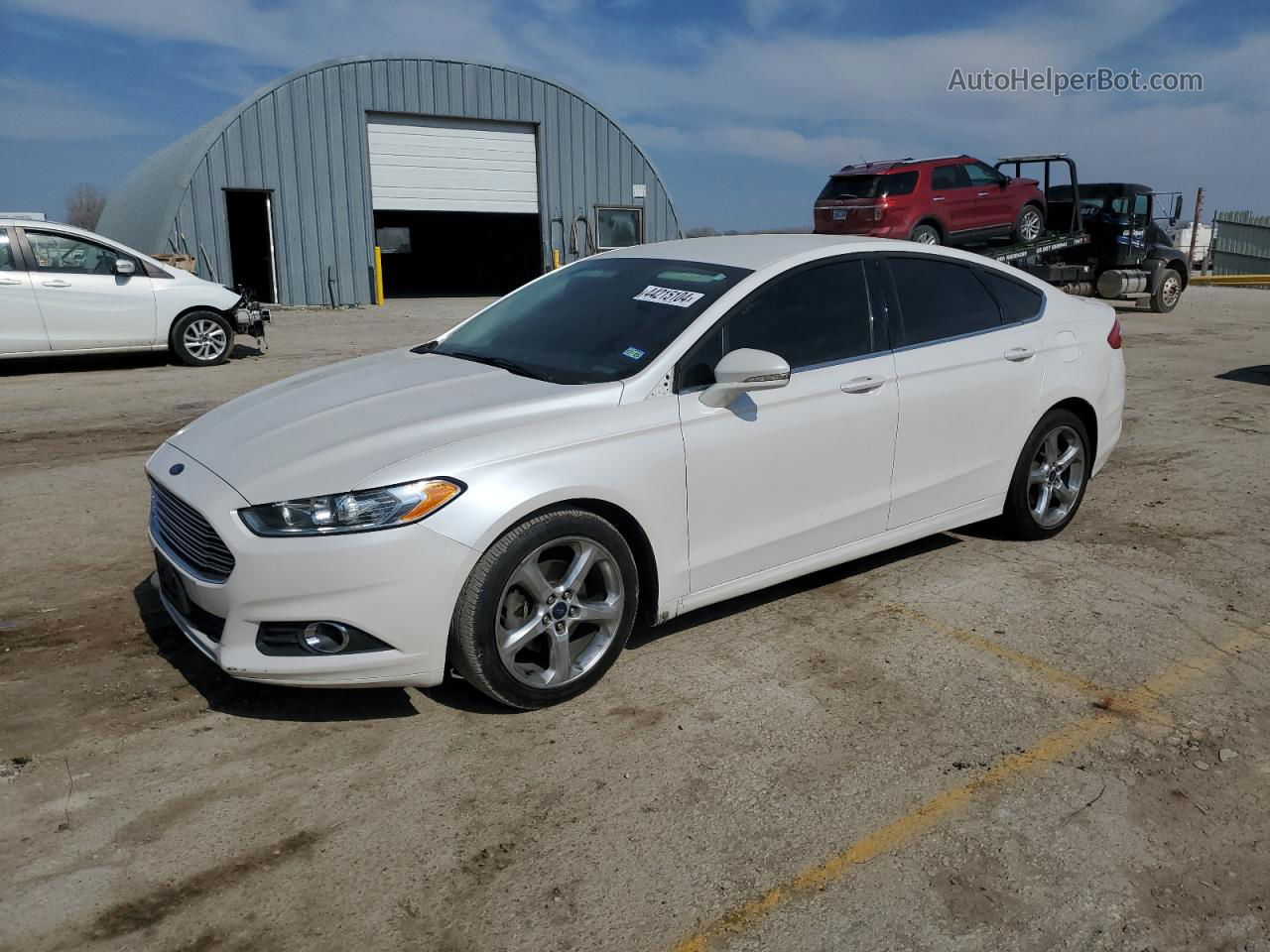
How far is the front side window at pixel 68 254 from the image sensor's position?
11453 millimetres

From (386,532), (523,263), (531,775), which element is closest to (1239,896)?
(531,775)

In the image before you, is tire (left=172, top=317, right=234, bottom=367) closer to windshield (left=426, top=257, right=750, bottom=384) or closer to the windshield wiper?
windshield (left=426, top=257, right=750, bottom=384)

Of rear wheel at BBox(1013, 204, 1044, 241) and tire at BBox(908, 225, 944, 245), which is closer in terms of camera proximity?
tire at BBox(908, 225, 944, 245)

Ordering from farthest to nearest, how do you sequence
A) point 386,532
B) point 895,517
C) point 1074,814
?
point 895,517 < point 386,532 < point 1074,814

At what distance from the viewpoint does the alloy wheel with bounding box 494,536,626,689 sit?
3.48 metres

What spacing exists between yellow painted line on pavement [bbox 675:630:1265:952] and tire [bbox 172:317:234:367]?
11547 millimetres

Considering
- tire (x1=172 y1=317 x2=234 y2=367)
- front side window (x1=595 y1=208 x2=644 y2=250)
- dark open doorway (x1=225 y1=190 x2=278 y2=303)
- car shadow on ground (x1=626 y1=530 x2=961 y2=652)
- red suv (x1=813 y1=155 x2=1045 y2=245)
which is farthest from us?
front side window (x1=595 y1=208 x2=644 y2=250)

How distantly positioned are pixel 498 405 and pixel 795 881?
1860 mm

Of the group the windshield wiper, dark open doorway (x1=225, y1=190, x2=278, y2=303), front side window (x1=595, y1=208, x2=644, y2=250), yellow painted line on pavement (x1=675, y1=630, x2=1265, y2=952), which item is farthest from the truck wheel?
front side window (x1=595, y1=208, x2=644, y2=250)

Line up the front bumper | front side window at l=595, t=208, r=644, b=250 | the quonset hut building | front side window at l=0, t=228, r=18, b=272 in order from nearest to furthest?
the front bumper < front side window at l=0, t=228, r=18, b=272 < the quonset hut building < front side window at l=595, t=208, r=644, b=250

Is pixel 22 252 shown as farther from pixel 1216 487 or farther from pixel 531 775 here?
pixel 1216 487

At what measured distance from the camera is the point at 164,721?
353 centimetres

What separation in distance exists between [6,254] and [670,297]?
33.1 ft

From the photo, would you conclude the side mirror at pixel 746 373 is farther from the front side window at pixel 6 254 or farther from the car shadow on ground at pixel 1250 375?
the front side window at pixel 6 254
